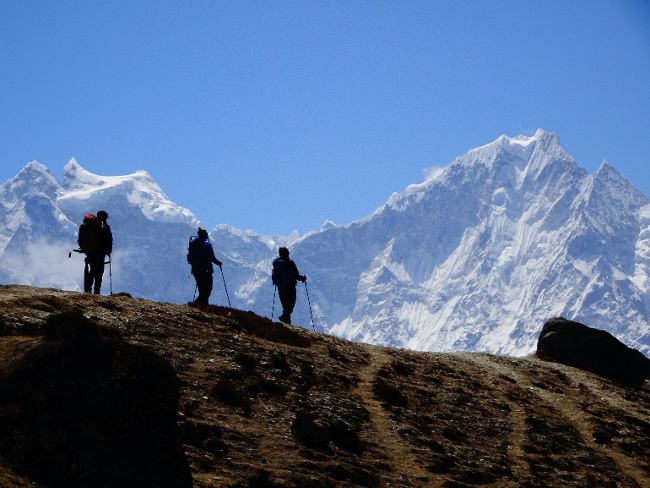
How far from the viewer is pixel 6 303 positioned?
94.0ft

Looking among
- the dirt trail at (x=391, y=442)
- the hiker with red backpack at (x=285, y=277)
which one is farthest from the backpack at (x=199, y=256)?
the dirt trail at (x=391, y=442)

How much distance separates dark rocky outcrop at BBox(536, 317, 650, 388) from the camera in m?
48.0

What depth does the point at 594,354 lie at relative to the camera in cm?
4881

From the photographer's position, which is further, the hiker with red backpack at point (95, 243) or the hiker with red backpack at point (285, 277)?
the hiker with red backpack at point (285, 277)

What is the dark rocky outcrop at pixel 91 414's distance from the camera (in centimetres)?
1767

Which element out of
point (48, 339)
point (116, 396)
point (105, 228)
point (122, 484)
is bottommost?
point (122, 484)

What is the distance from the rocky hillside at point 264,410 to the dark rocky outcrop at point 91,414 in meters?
0.02

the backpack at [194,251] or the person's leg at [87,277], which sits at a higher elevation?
the backpack at [194,251]

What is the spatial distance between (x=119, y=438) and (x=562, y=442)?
19076 mm

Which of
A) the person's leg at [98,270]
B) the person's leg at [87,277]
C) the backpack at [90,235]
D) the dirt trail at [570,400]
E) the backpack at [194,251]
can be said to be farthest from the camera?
the backpack at [194,251]

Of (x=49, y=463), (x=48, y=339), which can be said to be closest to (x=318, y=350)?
(x=48, y=339)

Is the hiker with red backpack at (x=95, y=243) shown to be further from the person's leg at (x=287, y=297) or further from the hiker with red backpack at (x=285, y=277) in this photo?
the person's leg at (x=287, y=297)

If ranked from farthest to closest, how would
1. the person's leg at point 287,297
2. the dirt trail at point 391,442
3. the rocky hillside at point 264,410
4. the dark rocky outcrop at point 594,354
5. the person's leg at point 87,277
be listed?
the dark rocky outcrop at point 594,354 → the person's leg at point 287,297 → the person's leg at point 87,277 → the dirt trail at point 391,442 → the rocky hillside at point 264,410

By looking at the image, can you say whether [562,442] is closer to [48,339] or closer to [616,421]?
[616,421]
